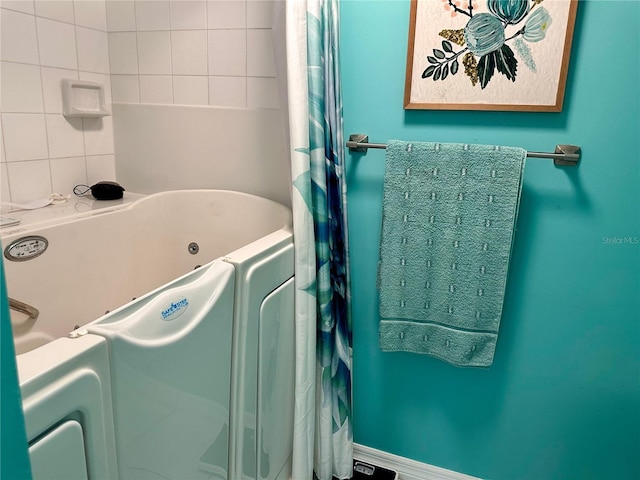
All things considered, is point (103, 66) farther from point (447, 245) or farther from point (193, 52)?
point (447, 245)

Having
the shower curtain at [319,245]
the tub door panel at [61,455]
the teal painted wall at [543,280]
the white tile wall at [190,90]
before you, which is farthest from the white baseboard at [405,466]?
the white tile wall at [190,90]

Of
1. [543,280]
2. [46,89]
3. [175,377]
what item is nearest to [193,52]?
[46,89]

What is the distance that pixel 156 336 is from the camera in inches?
29.9

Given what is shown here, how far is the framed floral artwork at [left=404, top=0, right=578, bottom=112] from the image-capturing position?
110 centimetres

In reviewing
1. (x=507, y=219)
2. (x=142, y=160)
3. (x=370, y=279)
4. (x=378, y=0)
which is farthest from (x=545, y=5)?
(x=142, y=160)

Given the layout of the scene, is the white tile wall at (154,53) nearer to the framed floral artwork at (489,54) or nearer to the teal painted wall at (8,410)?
the framed floral artwork at (489,54)

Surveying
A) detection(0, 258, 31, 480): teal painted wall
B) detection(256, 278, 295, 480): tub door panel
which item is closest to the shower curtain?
detection(256, 278, 295, 480): tub door panel

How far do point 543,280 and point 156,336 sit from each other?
104cm

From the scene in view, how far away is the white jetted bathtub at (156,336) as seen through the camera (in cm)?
60

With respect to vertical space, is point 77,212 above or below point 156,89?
below

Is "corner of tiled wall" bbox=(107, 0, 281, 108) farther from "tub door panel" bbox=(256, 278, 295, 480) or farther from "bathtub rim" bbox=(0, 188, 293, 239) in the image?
"tub door panel" bbox=(256, 278, 295, 480)

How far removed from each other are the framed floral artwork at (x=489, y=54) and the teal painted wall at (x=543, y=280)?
35 mm

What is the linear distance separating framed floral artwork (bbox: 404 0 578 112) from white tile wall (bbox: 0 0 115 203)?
1095mm

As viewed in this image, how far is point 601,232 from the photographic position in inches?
46.1
